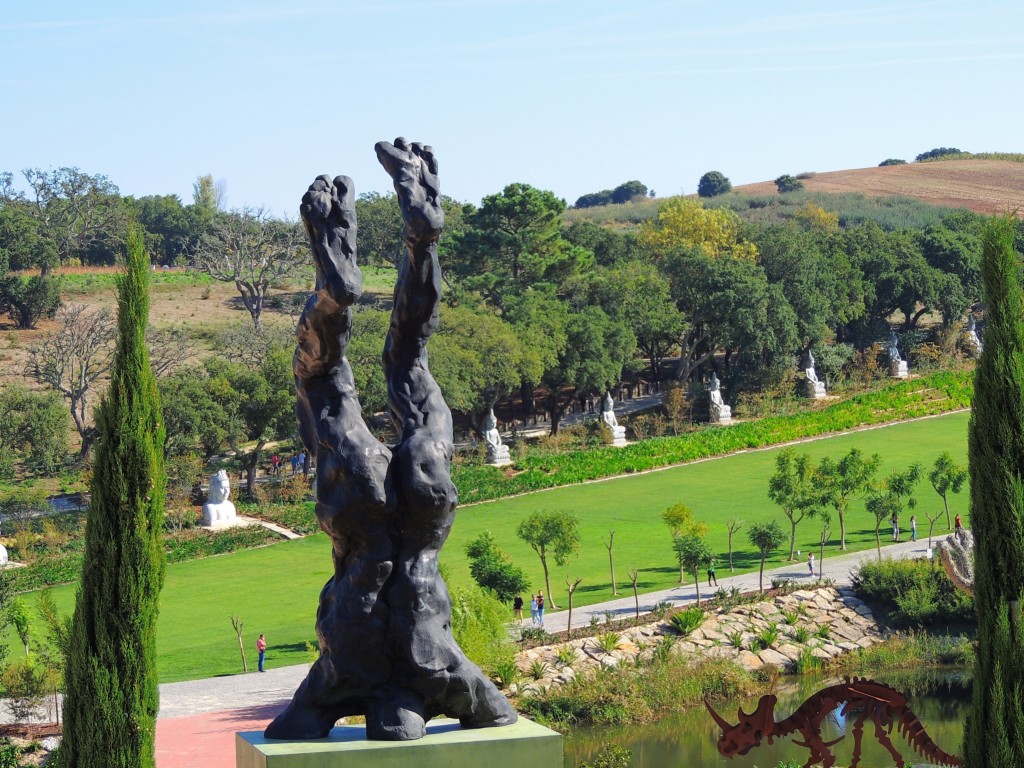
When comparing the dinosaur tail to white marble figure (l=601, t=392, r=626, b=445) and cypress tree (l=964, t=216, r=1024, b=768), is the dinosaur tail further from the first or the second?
white marble figure (l=601, t=392, r=626, b=445)

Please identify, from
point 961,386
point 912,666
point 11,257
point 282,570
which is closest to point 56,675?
point 282,570

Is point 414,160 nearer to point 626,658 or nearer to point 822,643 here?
point 626,658

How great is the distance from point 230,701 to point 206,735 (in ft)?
6.21

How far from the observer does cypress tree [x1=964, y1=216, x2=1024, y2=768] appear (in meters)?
10.1

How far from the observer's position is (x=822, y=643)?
84.8 ft

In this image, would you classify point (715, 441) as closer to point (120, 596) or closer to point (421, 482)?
point (421, 482)

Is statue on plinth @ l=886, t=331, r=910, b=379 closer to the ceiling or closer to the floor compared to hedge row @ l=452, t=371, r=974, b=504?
closer to the ceiling

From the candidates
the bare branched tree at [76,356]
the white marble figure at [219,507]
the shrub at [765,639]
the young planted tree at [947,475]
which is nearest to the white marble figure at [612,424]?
the white marble figure at [219,507]

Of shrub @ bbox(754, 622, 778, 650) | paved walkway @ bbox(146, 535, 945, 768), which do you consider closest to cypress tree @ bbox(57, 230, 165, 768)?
paved walkway @ bbox(146, 535, 945, 768)

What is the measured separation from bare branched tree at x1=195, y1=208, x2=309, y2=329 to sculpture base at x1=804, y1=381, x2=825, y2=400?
73.0ft

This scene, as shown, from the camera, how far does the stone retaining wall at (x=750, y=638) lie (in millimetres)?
23522

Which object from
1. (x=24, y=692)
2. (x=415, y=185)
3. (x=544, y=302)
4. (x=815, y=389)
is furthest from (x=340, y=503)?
(x=815, y=389)

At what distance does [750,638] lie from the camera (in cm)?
2541

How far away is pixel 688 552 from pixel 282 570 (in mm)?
9556
